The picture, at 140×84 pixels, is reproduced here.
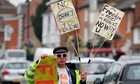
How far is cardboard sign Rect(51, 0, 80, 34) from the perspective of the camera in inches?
349

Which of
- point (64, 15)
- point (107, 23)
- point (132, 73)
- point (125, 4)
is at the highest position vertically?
point (125, 4)

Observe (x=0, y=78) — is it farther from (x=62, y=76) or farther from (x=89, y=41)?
(x=89, y=41)

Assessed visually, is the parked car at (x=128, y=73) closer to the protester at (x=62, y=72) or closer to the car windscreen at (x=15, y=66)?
the protester at (x=62, y=72)

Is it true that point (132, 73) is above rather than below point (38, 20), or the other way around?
below

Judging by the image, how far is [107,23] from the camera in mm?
9320

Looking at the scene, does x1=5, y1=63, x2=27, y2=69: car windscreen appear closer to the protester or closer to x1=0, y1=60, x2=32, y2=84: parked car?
x1=0, y1=60, x2=32, y2=84: parked car

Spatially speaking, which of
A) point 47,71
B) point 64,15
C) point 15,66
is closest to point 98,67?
point 64,15

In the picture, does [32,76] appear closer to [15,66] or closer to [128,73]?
[128,73]

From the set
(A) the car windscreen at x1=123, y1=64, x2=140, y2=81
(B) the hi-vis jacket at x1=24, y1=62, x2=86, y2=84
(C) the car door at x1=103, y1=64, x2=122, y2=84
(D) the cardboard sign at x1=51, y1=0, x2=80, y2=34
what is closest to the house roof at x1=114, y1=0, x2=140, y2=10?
(C) the car door at x1=103, y1=64, x2=122, y2=84

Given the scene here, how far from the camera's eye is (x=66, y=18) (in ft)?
29.5

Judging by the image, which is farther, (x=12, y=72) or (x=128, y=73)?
(x=12, y=72)

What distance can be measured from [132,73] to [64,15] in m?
2.61

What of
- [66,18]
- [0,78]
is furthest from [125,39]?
[66,18]

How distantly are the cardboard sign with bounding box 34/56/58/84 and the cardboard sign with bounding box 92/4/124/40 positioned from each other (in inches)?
64.7
